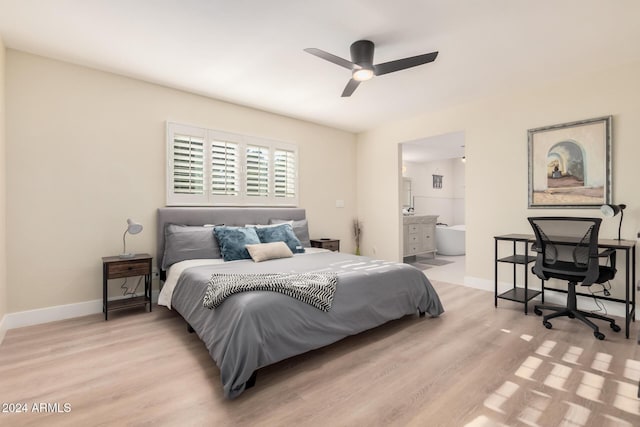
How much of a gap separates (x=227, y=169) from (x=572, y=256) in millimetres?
3993

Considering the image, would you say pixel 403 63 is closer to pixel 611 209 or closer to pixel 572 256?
pixel 572 256

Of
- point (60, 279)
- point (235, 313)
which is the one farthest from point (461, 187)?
point (60, 279)

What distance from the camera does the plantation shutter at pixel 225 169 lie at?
407 cm

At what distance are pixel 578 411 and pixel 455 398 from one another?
64cm

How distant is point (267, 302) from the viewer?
80.8 inches

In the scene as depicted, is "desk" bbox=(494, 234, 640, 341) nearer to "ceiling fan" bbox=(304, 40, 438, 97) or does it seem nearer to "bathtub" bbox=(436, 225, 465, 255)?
"ceiling fan" bbox=(304, 40, 438, 97)

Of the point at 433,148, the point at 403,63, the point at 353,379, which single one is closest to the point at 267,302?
the point at 353,379

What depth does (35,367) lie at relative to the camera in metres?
2.17

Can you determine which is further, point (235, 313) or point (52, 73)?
point (52, 73)

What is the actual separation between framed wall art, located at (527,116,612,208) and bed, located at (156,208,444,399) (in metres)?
1.94

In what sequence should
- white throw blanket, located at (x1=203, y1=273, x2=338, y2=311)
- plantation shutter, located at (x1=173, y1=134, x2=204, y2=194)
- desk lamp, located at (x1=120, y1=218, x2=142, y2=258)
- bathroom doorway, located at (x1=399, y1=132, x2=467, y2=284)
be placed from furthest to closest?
bathroom doorway, located at (x1=399, y1=132, x2=467, y2=284) < plantation shutter, located at (x1=173, y1=134, x2=204, y2=194) < desk lamp, located at (x1=120, y1=218, x2=142, y2=258) < white throw blanket, located at (x1=203, y1=273, x2=338, y2=311)

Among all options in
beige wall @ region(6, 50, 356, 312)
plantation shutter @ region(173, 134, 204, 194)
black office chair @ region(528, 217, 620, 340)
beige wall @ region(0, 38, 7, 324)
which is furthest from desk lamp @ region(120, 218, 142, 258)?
black office chair @ region(528, 217, 620, 340)

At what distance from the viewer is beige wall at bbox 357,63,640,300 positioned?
3.12 m

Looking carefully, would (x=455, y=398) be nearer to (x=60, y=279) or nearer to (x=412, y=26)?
(x=412, y=26)
